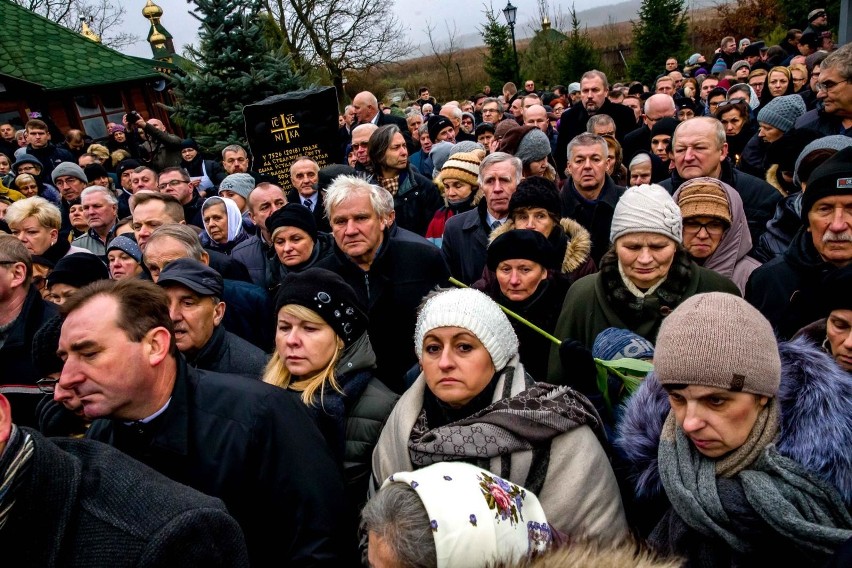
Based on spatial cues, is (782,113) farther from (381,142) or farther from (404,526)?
(404,526)

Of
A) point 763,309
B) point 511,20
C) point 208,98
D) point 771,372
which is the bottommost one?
point 763,309

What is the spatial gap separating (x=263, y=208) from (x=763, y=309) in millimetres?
3891

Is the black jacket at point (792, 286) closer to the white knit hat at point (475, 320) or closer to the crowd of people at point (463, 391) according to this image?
the crowd of people at point (463, 391)

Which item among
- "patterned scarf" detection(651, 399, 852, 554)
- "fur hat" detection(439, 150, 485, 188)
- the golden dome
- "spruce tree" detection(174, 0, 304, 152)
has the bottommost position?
"patterned scarf" detection(651, 399, 852, 554)

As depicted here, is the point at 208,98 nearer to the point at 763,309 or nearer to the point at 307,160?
the point at 307,160

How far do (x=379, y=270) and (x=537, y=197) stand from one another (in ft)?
3.64

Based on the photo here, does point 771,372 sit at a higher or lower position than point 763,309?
higher

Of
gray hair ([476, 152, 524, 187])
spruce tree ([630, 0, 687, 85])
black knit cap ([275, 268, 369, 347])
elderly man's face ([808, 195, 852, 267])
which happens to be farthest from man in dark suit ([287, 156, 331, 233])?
spruce tree ([630, 0, 687, 85])

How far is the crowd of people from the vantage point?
1.47 m

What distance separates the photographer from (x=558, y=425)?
77.4 inches

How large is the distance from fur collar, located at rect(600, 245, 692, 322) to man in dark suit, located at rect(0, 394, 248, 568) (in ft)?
6.85

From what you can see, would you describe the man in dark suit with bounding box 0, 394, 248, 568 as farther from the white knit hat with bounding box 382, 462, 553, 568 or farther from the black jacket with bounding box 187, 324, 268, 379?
the black jacket with bounding box 187, 324, 268, 379

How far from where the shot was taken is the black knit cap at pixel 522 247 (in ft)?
10.4

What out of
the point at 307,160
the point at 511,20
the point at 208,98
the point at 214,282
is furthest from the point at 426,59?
the point at 214,282
